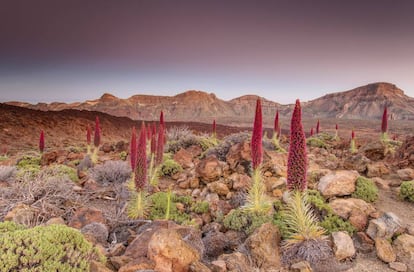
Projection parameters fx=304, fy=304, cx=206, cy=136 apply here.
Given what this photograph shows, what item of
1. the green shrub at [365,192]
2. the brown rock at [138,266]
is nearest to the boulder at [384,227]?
the green shrub at [365,192]

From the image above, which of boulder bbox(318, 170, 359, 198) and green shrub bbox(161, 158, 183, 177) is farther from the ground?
boulder bbox(318, 170, 359, 198)

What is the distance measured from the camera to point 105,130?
33.7 m

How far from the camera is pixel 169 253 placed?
3.80 meters

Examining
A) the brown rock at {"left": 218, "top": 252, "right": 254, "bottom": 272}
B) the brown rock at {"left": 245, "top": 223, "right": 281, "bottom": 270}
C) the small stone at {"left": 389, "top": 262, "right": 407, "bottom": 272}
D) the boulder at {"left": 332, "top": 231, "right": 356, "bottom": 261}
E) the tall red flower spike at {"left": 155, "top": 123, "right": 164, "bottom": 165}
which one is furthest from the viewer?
the tall red flower spike at {"left": 155, "top": 123, "right": 164, "bottom": 165}

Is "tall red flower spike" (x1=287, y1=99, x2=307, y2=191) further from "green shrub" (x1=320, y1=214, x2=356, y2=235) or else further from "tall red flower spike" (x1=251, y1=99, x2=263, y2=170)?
"green shrub" (x1=320, y1=214, x2=356, y2=235)

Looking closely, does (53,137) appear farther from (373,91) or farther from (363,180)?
(373,91)

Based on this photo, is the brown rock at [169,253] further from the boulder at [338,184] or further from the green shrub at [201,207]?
the boulder at [338,184]

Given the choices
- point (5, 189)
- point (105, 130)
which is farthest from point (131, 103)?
point (5, 189)

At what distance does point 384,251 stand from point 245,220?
7.65 ft

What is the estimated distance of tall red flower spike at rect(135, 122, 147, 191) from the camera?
5.70m

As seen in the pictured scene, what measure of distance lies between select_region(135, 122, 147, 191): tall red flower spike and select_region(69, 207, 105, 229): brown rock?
0.90 metres

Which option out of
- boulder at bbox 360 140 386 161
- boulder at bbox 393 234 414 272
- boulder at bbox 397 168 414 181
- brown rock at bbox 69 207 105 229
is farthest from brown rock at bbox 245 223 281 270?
boulder at bbox 360 140 386 161

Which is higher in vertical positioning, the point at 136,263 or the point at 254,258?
the point at 136,263

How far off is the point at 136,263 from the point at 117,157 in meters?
10.6
